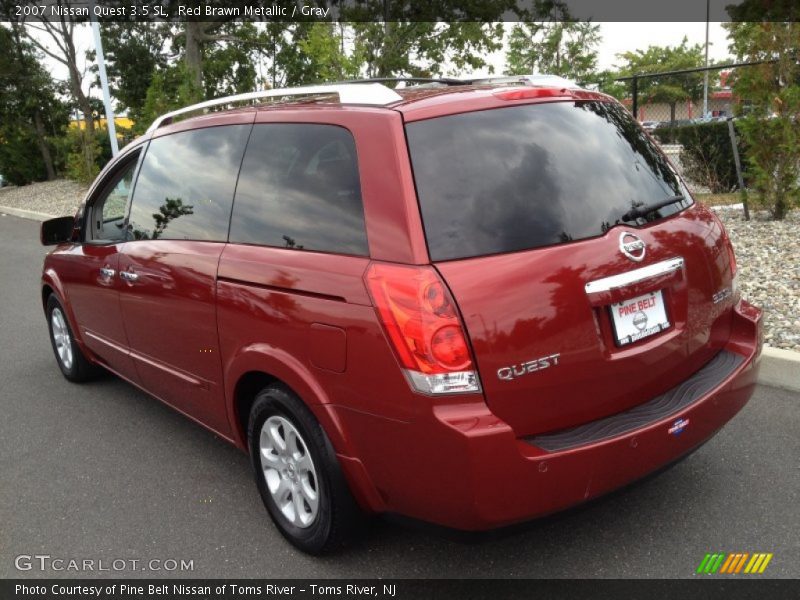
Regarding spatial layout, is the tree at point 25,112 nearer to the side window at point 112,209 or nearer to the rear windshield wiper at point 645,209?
the side window at point 112,209

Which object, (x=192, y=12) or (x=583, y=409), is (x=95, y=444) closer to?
(x=583, y=409)

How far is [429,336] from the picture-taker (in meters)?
2.28

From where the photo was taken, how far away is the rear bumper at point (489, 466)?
7.35ft

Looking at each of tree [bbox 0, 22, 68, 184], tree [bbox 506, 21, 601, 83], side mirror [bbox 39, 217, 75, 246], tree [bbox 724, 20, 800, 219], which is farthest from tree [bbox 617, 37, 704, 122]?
side mirror [bbox 39, 217, 75, 246]

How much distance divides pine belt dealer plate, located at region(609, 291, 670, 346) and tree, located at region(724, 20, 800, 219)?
20.8ft

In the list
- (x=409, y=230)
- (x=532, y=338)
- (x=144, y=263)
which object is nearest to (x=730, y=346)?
(x=532, y=338)

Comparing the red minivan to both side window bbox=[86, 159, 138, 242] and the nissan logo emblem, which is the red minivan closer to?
the nissan logo emblem

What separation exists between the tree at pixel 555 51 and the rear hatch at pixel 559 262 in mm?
22604

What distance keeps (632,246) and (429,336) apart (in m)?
0.85

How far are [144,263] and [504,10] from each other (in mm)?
26126

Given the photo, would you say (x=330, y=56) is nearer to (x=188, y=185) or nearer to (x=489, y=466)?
(x=188, y=185)

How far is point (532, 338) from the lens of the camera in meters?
2.33

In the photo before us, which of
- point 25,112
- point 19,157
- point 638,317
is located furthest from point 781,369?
point 25,112

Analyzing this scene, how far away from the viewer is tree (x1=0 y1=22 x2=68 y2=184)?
28.7m
